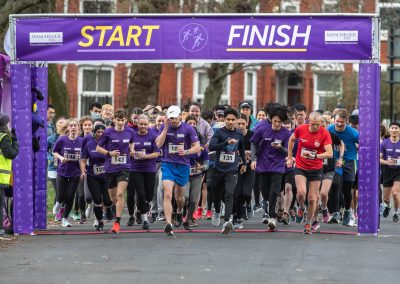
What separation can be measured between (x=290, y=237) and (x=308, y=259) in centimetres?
313

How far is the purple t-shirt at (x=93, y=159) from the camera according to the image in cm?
2106

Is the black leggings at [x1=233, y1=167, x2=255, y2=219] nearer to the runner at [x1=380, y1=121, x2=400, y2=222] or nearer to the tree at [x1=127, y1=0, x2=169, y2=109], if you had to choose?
the runner at [x1=380, y1=121, x2=400, y2=222]

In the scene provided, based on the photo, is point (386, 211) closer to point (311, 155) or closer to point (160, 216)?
point (160, 216)

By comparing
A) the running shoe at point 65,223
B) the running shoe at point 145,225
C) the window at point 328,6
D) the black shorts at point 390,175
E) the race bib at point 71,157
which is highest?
the window at point 328,6

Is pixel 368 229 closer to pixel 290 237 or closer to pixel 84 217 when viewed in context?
pixel 290 237

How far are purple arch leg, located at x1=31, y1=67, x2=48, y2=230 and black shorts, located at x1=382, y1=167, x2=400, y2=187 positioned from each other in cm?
714

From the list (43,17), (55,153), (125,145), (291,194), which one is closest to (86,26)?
(43,17)

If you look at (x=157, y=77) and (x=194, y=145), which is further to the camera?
(x=157, y=77)

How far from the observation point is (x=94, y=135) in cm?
2158

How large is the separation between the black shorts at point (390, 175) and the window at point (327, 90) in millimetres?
30263

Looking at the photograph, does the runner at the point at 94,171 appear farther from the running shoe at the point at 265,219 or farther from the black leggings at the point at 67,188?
the running shoe at the point at 265,219

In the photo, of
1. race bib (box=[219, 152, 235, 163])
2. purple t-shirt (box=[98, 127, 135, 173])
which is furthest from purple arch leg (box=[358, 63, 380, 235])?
purple t-shirt (box=[98, 127, 135, 173])

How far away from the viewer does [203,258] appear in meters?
15.9

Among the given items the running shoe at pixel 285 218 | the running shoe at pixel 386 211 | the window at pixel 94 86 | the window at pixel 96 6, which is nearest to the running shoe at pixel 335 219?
the running shoe at pixel 285 218
